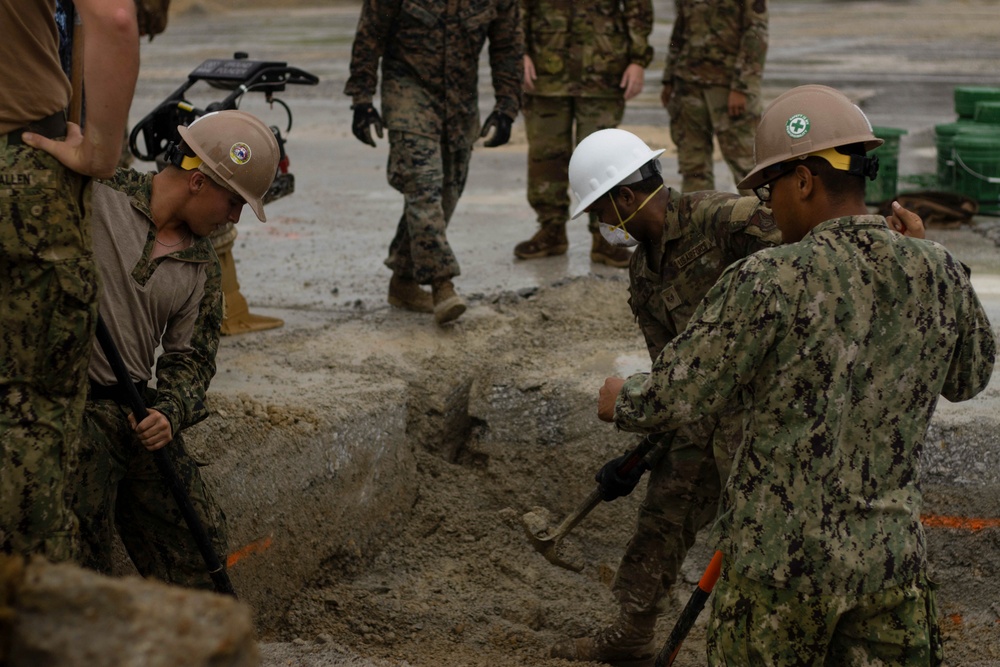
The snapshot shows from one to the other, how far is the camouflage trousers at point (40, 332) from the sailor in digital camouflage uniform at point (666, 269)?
5.69ft

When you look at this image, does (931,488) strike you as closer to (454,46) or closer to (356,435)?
(356,435)

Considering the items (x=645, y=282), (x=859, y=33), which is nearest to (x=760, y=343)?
(x=645, y=282)

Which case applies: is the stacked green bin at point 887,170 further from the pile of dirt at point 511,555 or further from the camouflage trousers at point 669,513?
the camouflage trousers at point 669,513

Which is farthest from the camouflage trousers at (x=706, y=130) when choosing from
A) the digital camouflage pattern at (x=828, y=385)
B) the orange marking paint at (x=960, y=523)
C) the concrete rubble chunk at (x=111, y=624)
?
the concrete rubble chunk at (x=111, y=624)

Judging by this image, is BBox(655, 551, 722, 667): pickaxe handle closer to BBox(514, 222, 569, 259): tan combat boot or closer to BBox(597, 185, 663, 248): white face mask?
BBox(597, 185, 663, 248): white face mask

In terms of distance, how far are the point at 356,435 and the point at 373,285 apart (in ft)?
6.25

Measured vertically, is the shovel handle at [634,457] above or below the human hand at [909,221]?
below

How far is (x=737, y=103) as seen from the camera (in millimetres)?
7082

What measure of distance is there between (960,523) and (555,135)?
348cm

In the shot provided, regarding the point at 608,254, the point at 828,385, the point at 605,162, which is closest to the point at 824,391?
the point at 828,385

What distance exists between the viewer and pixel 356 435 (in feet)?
15.9

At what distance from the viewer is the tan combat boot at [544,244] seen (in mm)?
7086

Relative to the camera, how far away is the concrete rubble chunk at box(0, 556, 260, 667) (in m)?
1.55

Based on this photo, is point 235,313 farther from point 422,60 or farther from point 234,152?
point 234,152
